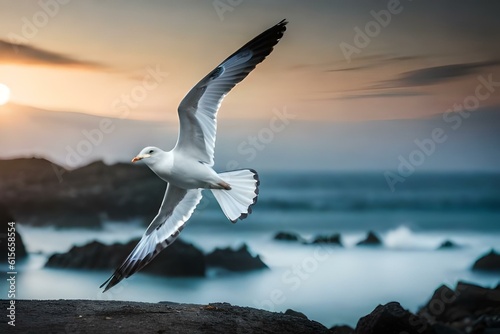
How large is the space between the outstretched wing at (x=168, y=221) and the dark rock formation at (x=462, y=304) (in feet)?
5.31

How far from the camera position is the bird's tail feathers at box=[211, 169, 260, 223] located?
4.18 metres

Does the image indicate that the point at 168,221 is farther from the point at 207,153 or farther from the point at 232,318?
the point at 232,318

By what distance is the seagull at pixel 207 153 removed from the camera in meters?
4.12

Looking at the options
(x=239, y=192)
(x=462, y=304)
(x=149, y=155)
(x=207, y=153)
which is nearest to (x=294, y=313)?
(x=239, y=192)

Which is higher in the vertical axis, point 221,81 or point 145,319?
point 221,81

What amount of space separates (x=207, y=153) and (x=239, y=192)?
0.33 meters

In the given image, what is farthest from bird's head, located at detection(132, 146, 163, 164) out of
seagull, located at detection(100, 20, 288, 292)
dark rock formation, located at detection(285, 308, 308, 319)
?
dark rock formation, located at detection(285, 308, 308, 319)

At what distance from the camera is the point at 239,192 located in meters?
4.21

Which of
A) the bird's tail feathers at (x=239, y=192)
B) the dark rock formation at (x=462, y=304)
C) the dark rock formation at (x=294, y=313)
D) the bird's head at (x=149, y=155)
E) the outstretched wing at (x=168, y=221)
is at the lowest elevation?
the dark rock formation at (x=294, y=313)

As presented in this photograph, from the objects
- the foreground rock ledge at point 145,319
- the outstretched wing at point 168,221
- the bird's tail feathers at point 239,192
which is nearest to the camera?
the foreground rock ledge at point 145,319

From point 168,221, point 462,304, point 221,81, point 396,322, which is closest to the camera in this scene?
point 396,322

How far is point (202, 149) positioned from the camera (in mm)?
4297

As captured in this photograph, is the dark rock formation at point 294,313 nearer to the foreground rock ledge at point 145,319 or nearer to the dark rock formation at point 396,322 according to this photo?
the foreground rock ledge at point 145,319

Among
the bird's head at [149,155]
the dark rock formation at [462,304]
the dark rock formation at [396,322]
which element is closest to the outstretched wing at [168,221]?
the bird's head at [149,155]
